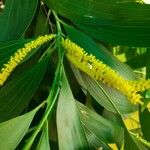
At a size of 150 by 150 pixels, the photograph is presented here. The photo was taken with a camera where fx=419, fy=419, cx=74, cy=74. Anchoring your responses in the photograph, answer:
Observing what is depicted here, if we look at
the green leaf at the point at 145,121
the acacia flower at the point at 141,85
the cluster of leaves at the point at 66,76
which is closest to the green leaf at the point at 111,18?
the cluster of leaves at the point at 66,76

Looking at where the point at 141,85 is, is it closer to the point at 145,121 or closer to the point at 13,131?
Answer: the point at 13,131

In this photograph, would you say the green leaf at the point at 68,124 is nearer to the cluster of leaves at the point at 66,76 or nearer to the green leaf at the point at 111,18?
the cluster of leaves at the point at 66,76

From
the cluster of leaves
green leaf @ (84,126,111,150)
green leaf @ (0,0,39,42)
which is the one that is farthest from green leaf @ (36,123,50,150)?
green leaf @ (0,0,39,42)

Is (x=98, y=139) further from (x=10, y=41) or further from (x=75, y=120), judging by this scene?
(x=10, y=41)

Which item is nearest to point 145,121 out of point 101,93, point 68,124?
point 101,93

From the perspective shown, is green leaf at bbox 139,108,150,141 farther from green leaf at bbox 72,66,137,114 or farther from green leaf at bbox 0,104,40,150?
green leaf at bbox 0,104,40,150

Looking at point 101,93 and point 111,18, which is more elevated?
point 111,18
